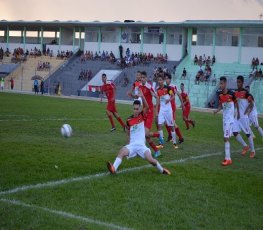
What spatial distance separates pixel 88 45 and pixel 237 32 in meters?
20.6

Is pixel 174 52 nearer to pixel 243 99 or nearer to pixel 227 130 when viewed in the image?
pixel 243 99

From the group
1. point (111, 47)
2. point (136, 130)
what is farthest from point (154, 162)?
point (111, 47)

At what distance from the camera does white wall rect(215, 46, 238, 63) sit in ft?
165

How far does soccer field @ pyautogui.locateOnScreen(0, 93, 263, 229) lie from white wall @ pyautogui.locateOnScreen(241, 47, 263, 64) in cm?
3700

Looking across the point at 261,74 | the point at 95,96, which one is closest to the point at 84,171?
the point at 261,74

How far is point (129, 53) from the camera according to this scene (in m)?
57.8

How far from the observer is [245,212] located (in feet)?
24.5

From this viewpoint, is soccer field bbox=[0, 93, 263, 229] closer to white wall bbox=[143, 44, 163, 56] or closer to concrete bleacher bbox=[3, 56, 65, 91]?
white wall bbox=[143, 44, 163, 56]

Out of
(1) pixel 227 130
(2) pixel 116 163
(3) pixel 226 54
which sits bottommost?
(2) pixel 116 163

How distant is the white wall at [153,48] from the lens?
56409mm

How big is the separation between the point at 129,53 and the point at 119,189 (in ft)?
164

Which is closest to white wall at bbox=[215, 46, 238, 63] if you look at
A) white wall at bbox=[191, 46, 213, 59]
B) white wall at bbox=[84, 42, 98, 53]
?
white wall at bbox=[191, 46, 213, 59]

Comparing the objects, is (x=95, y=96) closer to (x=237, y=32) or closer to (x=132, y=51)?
(x=132, y=51)

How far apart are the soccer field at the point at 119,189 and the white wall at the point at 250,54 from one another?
37001mm
